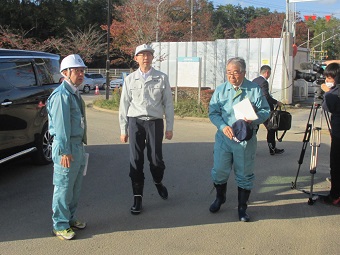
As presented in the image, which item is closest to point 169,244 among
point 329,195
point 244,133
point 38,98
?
point 244,133

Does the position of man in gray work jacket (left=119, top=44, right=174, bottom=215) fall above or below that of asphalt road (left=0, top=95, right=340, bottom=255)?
above

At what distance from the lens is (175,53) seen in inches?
696

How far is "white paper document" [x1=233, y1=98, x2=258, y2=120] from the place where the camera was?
3977 mm

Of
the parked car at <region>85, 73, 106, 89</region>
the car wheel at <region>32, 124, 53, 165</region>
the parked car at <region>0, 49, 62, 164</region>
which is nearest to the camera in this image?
the parked car at <region>0, 49, 62, 164</region>

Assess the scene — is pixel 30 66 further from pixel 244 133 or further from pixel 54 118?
pixel 244 133

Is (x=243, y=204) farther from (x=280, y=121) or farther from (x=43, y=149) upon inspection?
(x=43, y=149)

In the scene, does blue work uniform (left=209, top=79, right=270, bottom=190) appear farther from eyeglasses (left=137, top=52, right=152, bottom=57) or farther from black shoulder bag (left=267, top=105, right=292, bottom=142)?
black shoulder bag (left=267, top=105, right=292, bottom=142)

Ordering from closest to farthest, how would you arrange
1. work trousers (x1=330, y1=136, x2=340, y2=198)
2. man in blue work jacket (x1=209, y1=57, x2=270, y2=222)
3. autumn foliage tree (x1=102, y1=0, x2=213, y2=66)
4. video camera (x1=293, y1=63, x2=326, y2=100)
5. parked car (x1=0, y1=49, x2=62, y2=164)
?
man in blue work jacket (x1=209, y1=57, x2=270, y2=222) < work trousers (x1=330, y1=136, x2=340, y2=198) < video camera (x1=293, y1=63, x2=326, y2=100) < parked car (x1=0, y1=49, x2=62, y2=164) < autumn foliage tree (x1=102, y1=0, x2=213, y2=66)

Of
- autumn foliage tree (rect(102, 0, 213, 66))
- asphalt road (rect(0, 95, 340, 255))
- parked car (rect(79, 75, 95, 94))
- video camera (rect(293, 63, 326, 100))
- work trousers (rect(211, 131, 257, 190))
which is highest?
autumn foliage tree (rect(102, 0, 213, 66))

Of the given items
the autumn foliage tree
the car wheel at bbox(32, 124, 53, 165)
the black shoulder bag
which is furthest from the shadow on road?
the autumn foliage tree

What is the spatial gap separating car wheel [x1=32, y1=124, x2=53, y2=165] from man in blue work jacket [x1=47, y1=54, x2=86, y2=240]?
269 centimetres

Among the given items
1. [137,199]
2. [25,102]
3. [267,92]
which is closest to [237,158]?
[137,199]

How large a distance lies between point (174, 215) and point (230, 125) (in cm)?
122

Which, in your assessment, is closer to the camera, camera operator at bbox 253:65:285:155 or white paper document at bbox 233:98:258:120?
white paper document at bbox 233:98:258:120
